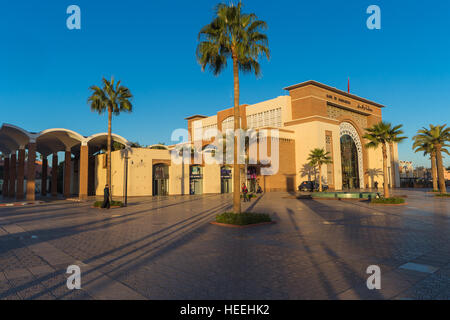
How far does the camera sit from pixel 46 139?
36.6 m

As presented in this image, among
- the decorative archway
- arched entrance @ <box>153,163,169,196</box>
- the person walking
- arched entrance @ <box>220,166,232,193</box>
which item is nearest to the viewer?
the person walking

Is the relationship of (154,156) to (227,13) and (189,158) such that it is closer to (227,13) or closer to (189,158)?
(189,158)

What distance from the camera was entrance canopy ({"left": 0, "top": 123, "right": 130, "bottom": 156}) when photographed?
1234 inches

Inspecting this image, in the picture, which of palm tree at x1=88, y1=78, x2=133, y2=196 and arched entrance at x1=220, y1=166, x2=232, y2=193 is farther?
arched entrance at x1=220, y1=166, x2=232, y2=193

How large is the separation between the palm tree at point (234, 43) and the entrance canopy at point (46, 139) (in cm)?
2526

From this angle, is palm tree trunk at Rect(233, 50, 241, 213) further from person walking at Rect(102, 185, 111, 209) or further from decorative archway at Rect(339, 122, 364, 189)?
decorative archway at Rect(339, 122, 364, 189)

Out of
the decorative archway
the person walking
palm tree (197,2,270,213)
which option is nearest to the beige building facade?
the decorative archway

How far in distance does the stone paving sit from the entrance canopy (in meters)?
23.8

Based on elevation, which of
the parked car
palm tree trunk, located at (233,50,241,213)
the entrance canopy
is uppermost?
the entrance canopy

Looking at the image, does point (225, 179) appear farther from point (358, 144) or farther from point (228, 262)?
point (228, 262)

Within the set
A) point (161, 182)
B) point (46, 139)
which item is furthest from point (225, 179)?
point (46, 139)

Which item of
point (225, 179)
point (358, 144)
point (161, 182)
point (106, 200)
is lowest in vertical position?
point (106, 200)

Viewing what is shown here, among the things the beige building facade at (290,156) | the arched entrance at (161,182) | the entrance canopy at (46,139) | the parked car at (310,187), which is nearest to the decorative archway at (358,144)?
the beige building facade at (290,156)

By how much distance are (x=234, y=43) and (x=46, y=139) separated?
32.8m
